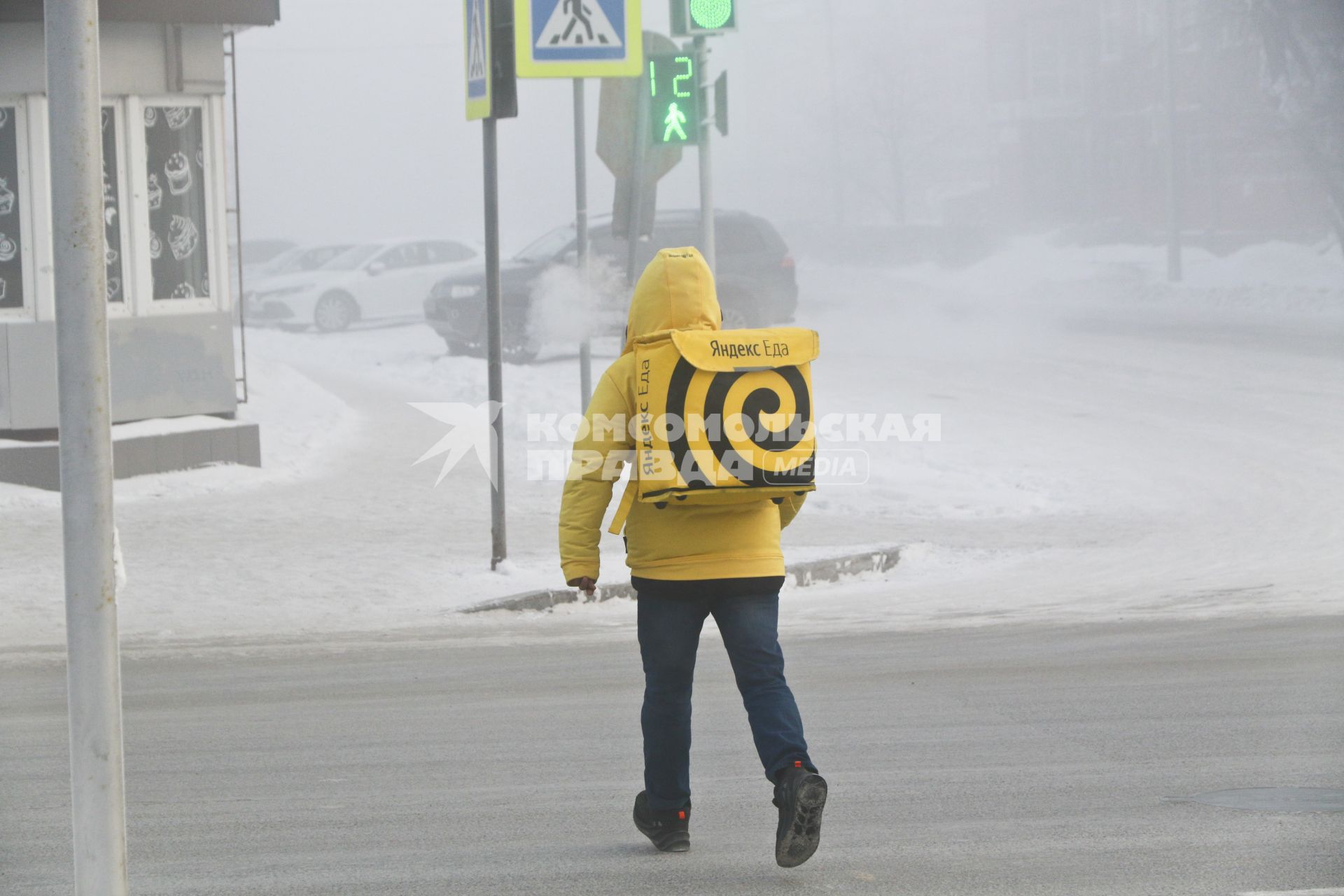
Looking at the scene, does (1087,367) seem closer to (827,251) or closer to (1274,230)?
(1274,230)

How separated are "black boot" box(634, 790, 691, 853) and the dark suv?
15891 mm

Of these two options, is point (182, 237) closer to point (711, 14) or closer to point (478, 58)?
point (478, 58)

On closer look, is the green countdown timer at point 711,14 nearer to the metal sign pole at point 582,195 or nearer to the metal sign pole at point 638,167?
the metal sign pole at point 638,167

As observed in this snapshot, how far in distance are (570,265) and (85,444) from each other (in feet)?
57.3

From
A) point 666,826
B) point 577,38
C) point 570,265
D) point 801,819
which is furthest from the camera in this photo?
point 570,265

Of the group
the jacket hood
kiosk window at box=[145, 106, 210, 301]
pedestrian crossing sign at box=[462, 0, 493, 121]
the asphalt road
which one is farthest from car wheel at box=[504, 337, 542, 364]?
the jacket hood

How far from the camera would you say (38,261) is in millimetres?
11805

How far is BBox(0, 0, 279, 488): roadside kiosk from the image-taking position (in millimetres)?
11648

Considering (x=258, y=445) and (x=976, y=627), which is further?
(x=258, y=445)

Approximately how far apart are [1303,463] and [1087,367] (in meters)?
8.59

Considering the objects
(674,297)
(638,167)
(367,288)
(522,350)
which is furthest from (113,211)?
(367,288)

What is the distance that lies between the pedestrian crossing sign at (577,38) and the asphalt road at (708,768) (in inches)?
134

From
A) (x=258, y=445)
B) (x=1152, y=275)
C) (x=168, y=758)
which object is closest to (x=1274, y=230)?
(x=1152, y=275)

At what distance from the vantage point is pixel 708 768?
5160 mm
